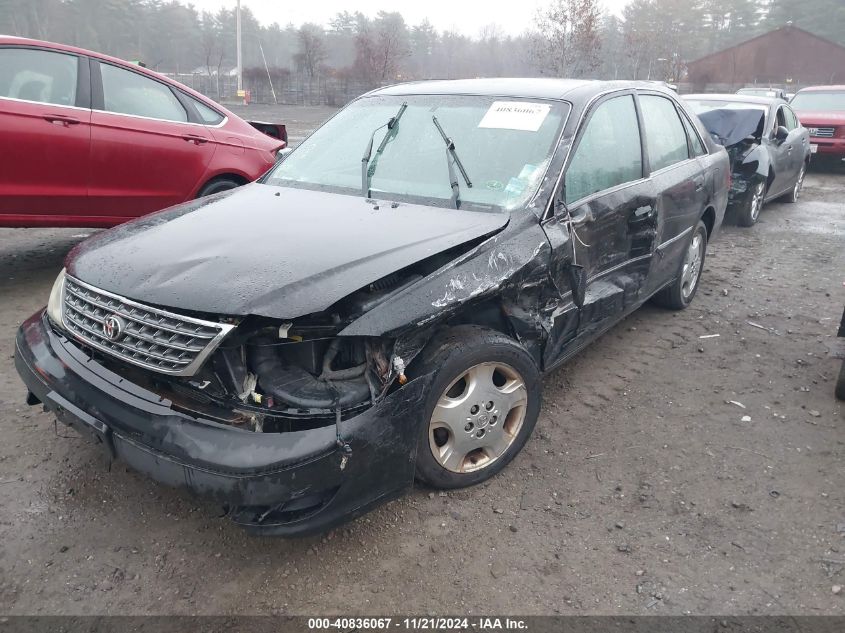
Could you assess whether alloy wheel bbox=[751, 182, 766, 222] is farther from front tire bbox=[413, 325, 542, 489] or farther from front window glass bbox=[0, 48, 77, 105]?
front window glass bbox=[0, 48, 77, 105]

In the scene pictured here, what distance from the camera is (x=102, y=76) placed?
4996 mm

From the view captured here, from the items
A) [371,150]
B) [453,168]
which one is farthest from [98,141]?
[453,168]

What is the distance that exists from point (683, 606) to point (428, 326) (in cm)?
133

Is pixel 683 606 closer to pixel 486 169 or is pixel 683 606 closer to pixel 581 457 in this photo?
pixel 581 457

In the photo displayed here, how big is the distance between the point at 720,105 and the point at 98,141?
7.46 metres

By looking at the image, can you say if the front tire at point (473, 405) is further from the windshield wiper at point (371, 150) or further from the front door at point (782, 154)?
the front door at point (782, 154)

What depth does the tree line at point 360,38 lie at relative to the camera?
37031 millimetres

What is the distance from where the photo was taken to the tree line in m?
37.0

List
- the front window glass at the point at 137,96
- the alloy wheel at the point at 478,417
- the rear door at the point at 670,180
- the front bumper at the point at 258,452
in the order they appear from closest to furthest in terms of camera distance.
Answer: the front bumper at the point at 258,452 < the alloy wheel at the point at 478,417 < the rear door at the point at 670,180 < the front window glass at the point at 137,96

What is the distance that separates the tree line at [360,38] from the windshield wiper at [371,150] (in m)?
30.7

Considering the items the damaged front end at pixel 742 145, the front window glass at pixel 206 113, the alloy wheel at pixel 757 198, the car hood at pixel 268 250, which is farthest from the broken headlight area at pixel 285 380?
the alloy wheel at pixel 757 198

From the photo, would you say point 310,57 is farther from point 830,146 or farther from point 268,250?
point 268,250

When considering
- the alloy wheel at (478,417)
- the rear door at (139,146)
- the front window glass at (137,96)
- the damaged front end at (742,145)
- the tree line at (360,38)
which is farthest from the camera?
the tree line at (360,38)

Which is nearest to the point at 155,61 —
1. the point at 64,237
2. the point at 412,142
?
the point at 64,237
